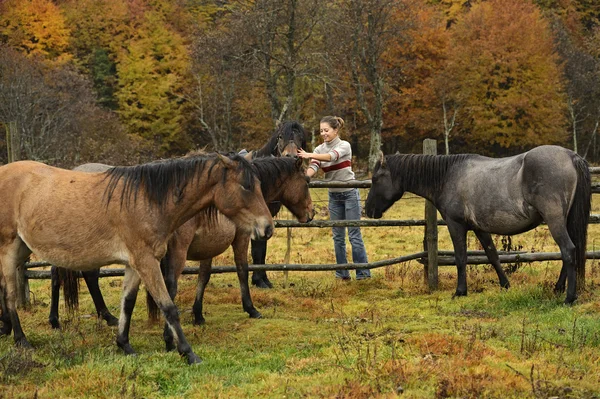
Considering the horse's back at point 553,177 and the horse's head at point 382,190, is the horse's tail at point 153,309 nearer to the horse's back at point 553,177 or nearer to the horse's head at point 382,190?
the horse's head at point 382,190

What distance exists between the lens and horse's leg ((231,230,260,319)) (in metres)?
7.65

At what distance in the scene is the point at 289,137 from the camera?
28.6 ft

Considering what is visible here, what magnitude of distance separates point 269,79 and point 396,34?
7.20 m

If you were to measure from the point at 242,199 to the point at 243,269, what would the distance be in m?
2.08

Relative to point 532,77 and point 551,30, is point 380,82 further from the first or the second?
point 551,30

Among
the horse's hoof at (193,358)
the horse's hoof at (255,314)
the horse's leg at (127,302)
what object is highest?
the horse's leg at (127,302)

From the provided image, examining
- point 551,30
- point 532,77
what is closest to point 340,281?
point 532,77

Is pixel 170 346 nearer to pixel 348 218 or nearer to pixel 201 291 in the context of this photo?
pixel 201 291

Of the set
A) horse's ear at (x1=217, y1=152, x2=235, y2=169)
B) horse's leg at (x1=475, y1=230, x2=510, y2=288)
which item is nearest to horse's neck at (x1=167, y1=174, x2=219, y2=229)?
horse's ear at (x1=217, y1=152, x2=235, y2=169)

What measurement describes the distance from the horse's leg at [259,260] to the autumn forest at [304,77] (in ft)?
65.7

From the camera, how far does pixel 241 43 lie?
3253 cm

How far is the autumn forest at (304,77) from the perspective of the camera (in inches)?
1294

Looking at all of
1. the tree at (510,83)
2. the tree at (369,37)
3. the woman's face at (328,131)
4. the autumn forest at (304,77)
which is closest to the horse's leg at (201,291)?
the woman's face at (328,131)

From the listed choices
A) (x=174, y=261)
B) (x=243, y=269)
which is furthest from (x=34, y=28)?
(x=174, y=261)
